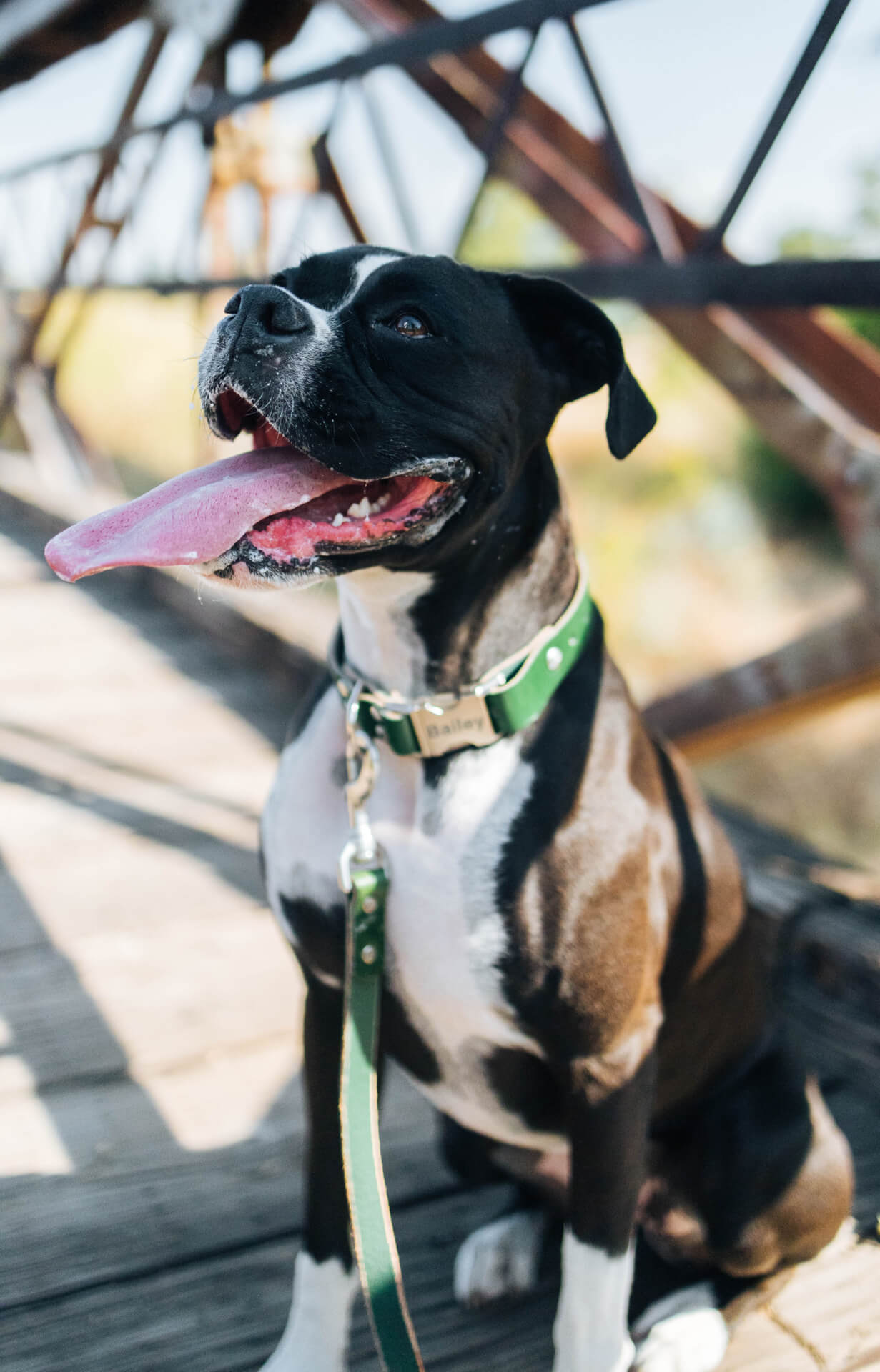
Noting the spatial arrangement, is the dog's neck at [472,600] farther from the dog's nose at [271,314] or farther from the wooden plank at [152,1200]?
the wooden plank at [152,1200]

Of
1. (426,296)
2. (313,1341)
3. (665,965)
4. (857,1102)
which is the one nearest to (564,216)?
(426,296)

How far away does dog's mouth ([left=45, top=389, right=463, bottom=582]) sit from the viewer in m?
1.21

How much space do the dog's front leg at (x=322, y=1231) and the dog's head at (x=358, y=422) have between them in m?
0.63

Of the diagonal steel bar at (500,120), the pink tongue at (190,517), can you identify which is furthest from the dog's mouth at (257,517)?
the diagonal steel bar at (500,120)

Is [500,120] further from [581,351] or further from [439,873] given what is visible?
[439,873]

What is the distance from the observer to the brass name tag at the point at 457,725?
133cm

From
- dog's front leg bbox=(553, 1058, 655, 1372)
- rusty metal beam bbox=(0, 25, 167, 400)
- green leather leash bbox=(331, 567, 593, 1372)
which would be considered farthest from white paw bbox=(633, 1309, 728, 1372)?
rusty metal beam bbox=(0, 25, 167, 400)

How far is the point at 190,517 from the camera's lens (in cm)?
123

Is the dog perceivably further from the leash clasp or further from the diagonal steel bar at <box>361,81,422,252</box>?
the diagonal steel bar at <box>361,81,422,252</box>

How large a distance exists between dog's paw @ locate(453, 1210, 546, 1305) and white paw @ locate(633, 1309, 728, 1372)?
0.19m

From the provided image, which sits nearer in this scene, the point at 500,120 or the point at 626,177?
the point at 626,177

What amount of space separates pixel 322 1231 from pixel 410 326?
1.19 m

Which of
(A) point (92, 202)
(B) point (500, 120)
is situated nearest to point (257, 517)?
(B) point (500, 120)

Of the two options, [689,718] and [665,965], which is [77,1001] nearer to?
[665,965]
